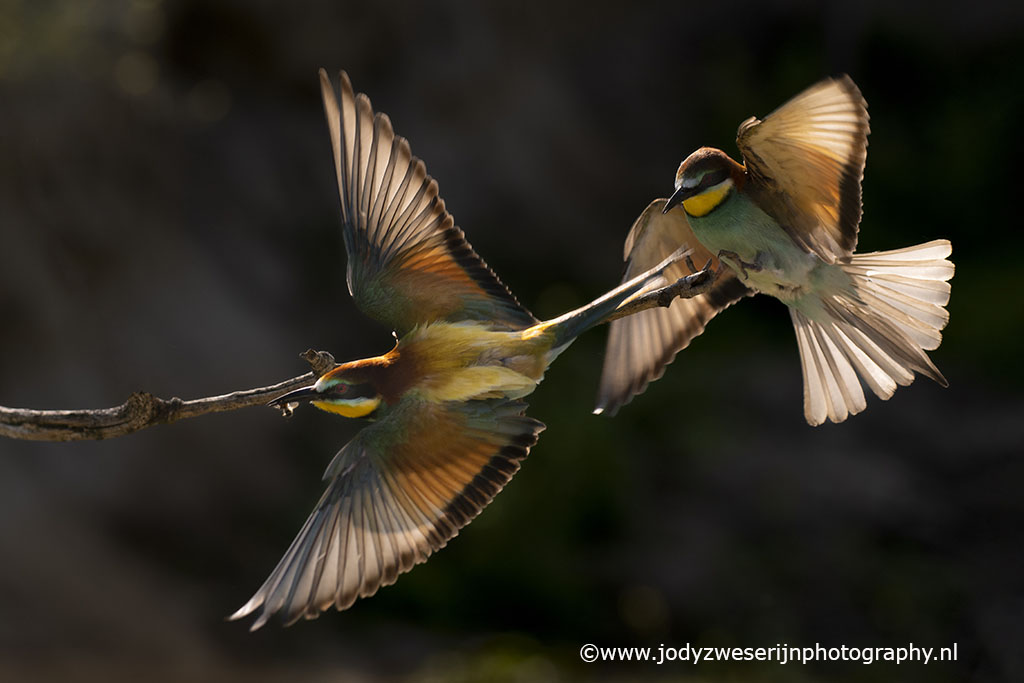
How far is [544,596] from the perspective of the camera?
3717mm

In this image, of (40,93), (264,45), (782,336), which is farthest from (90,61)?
(782,336)

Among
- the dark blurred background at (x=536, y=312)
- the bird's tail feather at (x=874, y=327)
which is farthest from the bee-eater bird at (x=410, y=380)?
the dark blurred background at (x=536, y=312)

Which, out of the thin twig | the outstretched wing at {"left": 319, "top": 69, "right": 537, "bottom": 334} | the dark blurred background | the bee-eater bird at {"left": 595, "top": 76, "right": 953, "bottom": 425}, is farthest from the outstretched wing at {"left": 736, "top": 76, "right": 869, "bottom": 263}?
the dark blurred background

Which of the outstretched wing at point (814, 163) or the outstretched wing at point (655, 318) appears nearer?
the outstretched wing at point (814, 163)

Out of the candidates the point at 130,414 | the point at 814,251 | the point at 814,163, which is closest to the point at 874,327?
the point at 814,251

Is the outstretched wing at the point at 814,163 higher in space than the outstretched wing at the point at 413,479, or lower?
higher

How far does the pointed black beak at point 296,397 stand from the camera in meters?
1.21

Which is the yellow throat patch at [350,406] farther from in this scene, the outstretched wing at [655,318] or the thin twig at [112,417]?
the outstretched wing at [655,318]

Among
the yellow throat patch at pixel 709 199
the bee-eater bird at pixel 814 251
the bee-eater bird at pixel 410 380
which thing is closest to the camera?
the bee-eater bird at pixel 410 380

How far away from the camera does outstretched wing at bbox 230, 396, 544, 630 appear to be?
1.34 meters

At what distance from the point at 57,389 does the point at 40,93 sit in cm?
110

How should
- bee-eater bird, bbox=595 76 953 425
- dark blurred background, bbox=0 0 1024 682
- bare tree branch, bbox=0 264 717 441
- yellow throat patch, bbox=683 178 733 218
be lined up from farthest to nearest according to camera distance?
1. dark blurred background, bbox=0 0 1024 682
2. yellow throat patch, bbox=683 178 733 218
3. bee-eater bird, bbox=595 76 953 425
4. bare tree branch, bbox=0 264 717 441

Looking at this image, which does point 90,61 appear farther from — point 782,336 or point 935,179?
point 935,179

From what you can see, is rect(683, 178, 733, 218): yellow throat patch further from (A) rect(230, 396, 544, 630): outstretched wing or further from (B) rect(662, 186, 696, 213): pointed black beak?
(A) rect(230, 396, 544, 630): outstretched wing
